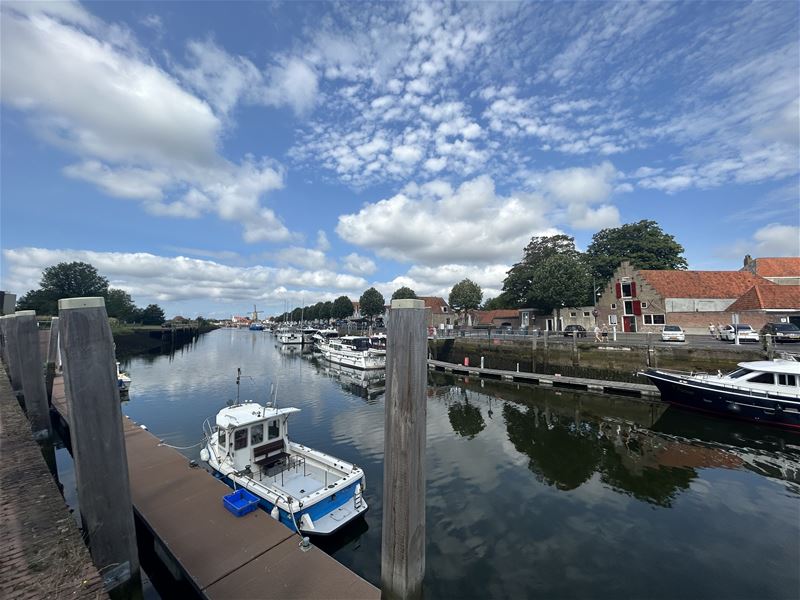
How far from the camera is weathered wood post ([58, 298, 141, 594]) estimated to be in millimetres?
4516

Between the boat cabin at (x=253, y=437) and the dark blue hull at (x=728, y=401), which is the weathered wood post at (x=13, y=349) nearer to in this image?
the boat cabin at (x=253, y=437)

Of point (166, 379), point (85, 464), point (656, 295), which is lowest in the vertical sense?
point (166, 379)

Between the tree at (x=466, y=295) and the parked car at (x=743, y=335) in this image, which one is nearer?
the parked car at (x=743, y=335)

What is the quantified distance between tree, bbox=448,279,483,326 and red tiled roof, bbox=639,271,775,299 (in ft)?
86.6

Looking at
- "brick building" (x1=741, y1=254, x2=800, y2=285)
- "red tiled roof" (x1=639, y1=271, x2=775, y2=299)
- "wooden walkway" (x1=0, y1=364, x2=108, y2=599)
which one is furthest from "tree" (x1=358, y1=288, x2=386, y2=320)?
"wooden walkway" (x1=0, y1=364, x2=108, y2=599)

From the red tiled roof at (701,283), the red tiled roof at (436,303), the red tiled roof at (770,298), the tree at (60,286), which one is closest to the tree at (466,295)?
the red tiled roof at (436,303)

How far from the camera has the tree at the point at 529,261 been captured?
56562mm

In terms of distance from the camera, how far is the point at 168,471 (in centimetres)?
909

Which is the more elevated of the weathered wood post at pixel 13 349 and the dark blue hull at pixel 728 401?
the weathered wood post at pixel 13 349

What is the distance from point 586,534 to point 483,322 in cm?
7069

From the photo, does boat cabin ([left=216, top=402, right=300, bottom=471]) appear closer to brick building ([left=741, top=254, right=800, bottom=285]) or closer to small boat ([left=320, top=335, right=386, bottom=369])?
small boat ([left=320, top=335, right=386, bottom=369])

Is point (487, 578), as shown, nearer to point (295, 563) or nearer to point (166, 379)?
point (295, 563)

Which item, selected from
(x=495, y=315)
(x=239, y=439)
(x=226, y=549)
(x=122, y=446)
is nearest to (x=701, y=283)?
(x=495, y=315)

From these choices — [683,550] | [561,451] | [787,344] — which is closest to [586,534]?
[683,550]
